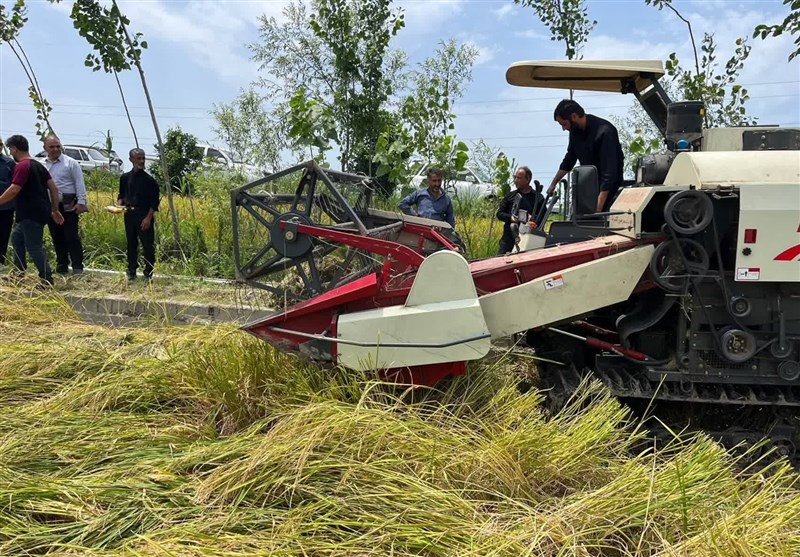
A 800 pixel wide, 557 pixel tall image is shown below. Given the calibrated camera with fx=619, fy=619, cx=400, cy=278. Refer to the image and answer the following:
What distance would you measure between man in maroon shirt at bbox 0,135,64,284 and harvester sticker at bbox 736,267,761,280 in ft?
19.5

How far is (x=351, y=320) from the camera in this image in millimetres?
3117

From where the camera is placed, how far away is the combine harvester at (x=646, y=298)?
308 centimetres

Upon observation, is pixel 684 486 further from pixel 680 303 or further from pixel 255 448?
pixel 255 448

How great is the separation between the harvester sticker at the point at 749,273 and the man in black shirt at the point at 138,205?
5.73 m

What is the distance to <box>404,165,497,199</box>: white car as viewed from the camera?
7.54 metres

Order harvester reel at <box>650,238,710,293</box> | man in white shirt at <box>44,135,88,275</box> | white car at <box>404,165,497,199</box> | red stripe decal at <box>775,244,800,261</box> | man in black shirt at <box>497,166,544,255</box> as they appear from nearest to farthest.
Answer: red stripe decal at <box>775,244,800,261</box>
harvester reel at <box>650,238,710,293</box>
man in black shirt at <box>497,166,544,255</box>
man in white shirt at <box>44,135,88,275</box>
white car at <box>404,165,497,199</box>

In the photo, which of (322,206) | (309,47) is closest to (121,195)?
(309,47)

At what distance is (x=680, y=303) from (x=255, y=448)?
2248mm

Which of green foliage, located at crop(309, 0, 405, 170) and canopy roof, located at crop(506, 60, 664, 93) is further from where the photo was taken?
green foliage, located at crop(309, 0, 405, 170)

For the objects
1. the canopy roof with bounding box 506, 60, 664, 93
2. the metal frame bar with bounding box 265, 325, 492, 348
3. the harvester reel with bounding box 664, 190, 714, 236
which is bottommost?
the metal frame bar with bounding box 265, 325, 492, 348

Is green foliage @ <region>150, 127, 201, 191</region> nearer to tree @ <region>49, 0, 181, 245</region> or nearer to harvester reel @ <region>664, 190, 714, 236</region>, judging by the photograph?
tree @ <region>49, 0, 181, 245</region>

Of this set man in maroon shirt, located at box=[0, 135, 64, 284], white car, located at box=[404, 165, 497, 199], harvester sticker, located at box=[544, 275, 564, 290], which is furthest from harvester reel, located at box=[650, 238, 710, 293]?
man in maroon shirt, located at box=[0, 135, 64, 284]

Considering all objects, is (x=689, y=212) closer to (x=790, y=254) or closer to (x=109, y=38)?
(x=790, y=254)

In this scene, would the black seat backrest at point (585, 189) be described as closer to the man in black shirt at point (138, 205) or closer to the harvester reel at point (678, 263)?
the harvester reel at point (678, 263)
